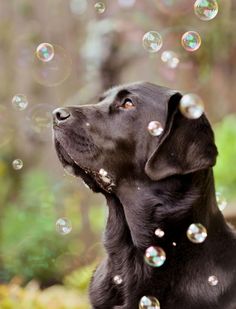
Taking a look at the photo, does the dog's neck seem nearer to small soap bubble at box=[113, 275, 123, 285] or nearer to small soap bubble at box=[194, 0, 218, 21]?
small soap bubble at box=[113, 275, 123, 285]

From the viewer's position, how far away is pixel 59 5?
700cm

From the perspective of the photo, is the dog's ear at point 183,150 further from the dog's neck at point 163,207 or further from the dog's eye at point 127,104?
the dog's eye at point 127,104

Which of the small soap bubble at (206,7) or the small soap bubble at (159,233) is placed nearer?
the small soap bubble at (159,233)

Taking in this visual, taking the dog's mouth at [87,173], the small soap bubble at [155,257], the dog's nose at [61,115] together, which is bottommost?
the small soap bubble at [155,257]

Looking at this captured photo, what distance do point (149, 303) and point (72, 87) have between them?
4.58m

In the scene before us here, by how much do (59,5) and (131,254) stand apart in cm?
457

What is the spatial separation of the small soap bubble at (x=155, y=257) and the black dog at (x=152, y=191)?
47mm

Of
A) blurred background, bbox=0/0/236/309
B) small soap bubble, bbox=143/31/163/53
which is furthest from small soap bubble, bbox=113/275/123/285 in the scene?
blurred background, bbox=0/0/236/309

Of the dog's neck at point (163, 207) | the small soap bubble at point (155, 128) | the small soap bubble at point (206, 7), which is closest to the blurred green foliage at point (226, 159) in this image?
the small soap bubble at point (206, 7)

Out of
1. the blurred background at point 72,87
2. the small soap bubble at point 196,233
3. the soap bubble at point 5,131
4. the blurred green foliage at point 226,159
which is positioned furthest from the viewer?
the soap bubble at point 5,131

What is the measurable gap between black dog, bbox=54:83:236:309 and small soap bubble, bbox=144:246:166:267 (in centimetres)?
5

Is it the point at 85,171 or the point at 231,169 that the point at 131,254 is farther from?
the point at 231,169

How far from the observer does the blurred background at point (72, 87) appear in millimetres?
5812

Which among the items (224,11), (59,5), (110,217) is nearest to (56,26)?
(59,5)
